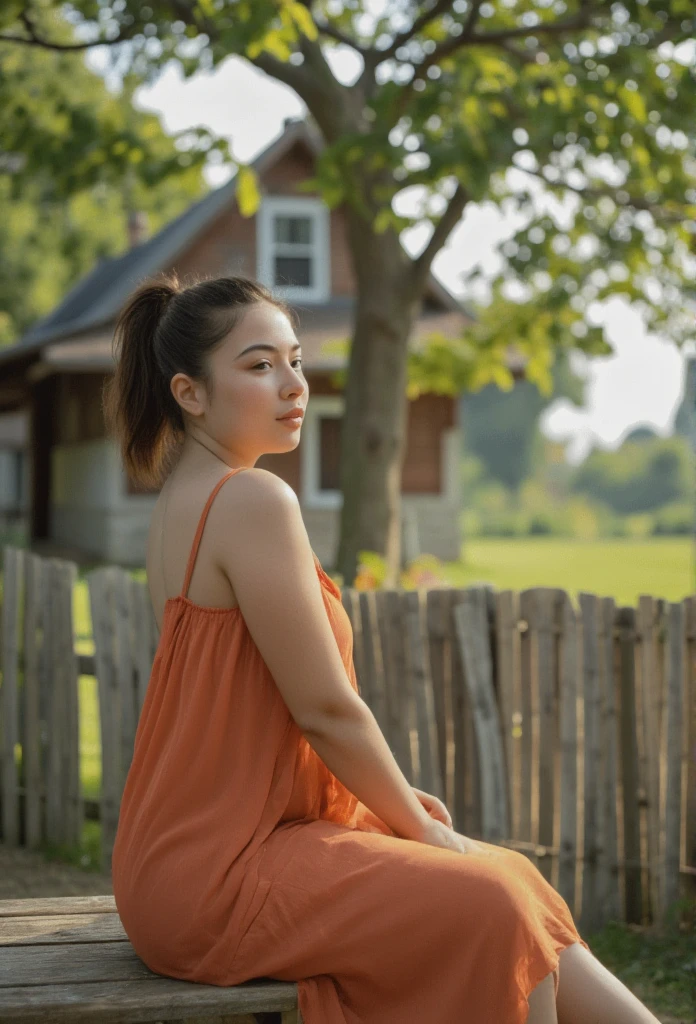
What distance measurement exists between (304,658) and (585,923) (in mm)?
3256

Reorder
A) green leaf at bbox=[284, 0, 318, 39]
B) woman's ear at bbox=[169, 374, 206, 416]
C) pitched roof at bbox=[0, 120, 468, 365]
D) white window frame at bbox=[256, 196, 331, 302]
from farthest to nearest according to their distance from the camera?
white window frame at bbox=[256, 196, 331, 302] < pitched roof at bbox=[0, 120, 468, 365] < green leaf at bbox=[284, 0, 318, 39] < woman's ear at bbox=[169, 374, 206, 416]

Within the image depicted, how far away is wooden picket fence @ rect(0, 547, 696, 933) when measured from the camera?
4777 millimetres

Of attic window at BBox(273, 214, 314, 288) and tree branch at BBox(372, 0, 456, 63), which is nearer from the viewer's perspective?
tree branch at BBox(372, 0, 456, 63)

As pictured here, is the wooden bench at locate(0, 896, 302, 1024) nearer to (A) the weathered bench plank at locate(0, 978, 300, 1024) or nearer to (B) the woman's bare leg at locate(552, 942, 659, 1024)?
(A) the weathered bench plank at locate(0, 978, 300, 1024)

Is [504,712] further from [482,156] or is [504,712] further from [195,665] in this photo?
[482,156]

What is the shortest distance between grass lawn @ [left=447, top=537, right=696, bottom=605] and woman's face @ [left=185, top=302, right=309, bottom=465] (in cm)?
1170

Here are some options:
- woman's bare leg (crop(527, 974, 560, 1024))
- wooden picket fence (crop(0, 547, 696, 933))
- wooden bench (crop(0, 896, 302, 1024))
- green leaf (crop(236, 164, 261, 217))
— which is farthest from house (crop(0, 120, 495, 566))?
woman's bare leg (crop(527, 974, 560, 1024))

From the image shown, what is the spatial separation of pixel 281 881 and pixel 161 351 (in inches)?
42.8

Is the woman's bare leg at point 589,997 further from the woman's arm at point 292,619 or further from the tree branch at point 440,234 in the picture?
the tree branch at point 440,234

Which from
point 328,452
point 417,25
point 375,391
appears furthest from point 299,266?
point 417,25

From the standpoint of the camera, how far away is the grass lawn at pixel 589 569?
760 inches

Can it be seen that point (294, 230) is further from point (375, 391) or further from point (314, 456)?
point (375, 391)

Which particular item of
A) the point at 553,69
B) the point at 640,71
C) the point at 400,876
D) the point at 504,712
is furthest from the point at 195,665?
the point at 553,69

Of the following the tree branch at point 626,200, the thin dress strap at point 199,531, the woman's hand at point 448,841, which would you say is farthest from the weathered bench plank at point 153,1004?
the tree branch at point 626,200
